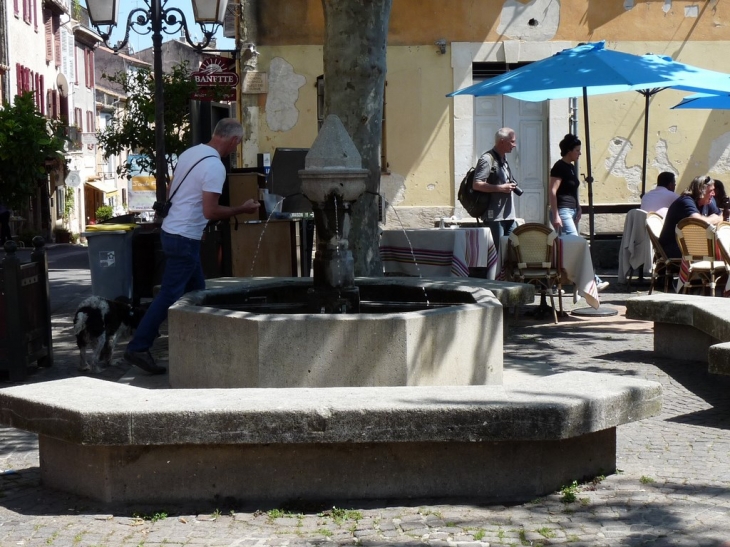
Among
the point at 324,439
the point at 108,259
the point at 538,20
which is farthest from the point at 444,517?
the point at 538,20

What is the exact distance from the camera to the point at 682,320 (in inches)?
344

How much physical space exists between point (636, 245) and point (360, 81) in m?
5.22

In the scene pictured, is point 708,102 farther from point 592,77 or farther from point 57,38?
point 57,38

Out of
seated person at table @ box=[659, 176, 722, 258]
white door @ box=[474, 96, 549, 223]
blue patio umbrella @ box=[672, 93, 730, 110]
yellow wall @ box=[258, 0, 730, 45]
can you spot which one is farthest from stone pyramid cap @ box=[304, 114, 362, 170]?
white door @ box=[474, 96, 549, 223]

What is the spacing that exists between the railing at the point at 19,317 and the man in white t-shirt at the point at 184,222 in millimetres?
1214

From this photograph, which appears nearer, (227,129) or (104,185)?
(227,129)

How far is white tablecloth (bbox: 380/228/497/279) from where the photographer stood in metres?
10.8

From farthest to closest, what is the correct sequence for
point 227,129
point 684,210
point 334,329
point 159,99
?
point 159,99, point 684,210, point 227,129, point 334,329

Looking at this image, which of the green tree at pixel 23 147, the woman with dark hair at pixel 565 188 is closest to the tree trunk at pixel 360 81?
the woman with dark hair at pixel 565 188

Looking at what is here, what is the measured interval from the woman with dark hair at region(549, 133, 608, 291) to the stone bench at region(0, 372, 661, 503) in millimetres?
6625

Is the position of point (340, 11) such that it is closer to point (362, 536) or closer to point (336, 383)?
point (336, 383)

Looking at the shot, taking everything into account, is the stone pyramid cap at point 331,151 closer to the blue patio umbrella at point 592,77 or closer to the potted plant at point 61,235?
the blue patio umbrella at point 592,77

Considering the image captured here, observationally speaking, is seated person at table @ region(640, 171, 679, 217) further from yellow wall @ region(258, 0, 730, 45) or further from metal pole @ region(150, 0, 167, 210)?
metal pole @ region(150, 0, 167, 210)

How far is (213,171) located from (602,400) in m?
3.34
